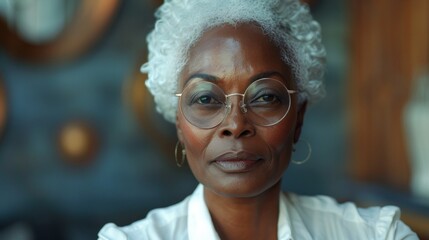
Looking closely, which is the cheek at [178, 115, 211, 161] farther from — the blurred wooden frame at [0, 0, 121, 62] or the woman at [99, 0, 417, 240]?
the blurred wooden frame at [0, 0, 121, 62]

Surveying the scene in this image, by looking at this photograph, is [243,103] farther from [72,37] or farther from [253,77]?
[72,37]

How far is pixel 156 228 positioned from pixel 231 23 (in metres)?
0.68

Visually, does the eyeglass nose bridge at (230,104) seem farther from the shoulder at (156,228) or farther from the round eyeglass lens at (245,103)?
the shoulder at (156,228)

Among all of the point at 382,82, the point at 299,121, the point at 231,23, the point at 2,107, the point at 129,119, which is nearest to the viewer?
the point at 231,23

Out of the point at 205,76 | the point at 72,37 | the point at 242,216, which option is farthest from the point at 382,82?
the point at 205,76

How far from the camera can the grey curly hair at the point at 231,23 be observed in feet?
7.29

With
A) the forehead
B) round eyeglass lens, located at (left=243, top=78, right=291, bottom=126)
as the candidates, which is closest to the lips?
round eyeglass lens, located at (left=243, top=78, right=291, bottom=126)

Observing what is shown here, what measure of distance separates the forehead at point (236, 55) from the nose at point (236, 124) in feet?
0.29

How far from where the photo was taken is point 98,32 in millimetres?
4793

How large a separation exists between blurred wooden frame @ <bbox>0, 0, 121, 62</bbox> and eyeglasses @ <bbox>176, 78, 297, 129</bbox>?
2691 millimetres

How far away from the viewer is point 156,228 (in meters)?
2.26

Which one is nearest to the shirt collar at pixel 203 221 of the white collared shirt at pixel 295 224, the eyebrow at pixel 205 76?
the white collared shirt at pixel 295 224

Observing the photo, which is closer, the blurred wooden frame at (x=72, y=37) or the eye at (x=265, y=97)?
the eye at (x=265, y=97)

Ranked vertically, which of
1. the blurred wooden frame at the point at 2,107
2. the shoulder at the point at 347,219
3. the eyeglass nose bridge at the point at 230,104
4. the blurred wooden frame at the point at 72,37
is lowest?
the shoulder at the point at 347,219
